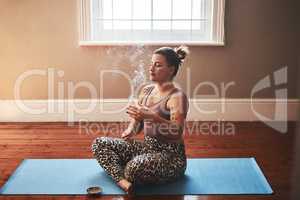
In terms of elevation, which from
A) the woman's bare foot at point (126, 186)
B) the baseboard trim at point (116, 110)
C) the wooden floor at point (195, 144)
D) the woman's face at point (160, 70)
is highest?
the woman's face at point (160, 70)

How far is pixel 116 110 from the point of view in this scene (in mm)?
3877

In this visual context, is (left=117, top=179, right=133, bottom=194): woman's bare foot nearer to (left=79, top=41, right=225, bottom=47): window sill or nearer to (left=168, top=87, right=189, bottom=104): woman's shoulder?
(left=168, top=87, right=189, bottom=104): woman's shoulder

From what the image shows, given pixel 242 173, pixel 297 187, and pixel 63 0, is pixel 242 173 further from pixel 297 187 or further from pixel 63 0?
pixel 63 0

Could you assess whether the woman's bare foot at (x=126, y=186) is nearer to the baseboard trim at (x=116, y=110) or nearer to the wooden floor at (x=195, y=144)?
the wooden floor at (x=195, y=144)

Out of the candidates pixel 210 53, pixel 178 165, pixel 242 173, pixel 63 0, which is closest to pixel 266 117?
pixel 210 53

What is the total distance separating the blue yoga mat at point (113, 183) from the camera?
2.47 meters

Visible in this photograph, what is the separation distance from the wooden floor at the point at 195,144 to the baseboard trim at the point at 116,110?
0.31 ft

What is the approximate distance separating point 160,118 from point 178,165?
0.30 m

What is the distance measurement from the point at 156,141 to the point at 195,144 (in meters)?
0.79

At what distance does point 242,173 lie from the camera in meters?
2.72

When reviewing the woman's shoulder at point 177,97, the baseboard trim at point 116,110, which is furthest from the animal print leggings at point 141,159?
the baseboard trim at point 116,110

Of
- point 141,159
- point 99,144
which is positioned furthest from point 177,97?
point 99,144

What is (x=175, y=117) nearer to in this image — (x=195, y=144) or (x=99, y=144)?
(x=99, y=144)

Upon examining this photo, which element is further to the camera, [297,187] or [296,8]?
[296,8]
